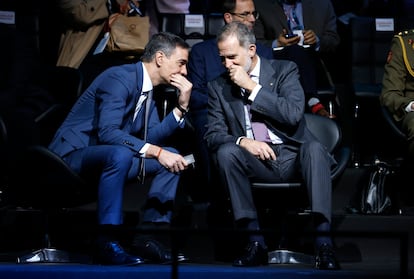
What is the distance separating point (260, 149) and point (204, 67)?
100 centimetres

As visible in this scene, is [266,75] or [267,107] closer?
[267,107]

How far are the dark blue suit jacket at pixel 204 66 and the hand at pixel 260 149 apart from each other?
2.40 feet

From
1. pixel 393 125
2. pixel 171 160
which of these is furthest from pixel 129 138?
pixel 393 125

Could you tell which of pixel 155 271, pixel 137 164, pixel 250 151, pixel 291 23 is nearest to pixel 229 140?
pixel 250 151

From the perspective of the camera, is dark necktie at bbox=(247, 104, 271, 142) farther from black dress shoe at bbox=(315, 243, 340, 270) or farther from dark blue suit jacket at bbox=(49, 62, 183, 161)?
black dress shoe at bbox=(315, 243, 340, 270)

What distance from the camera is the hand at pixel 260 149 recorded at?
5074 millimetres

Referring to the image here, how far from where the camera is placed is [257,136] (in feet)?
17.5

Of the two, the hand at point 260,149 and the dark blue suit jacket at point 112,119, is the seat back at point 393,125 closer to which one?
the hand at point 260,149

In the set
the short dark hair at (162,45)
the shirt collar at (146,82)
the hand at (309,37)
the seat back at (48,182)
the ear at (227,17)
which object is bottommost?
the seat back at (48,182)

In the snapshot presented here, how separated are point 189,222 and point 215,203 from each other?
211 millimetres

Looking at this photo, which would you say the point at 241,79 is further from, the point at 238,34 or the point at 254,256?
the point at 254,256

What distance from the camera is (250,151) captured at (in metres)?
5.12

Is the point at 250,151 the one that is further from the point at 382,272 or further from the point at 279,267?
the point at 382,272

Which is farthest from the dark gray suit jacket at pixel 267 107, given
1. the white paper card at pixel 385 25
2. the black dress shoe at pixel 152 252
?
the white paper card at pixel 385 25
